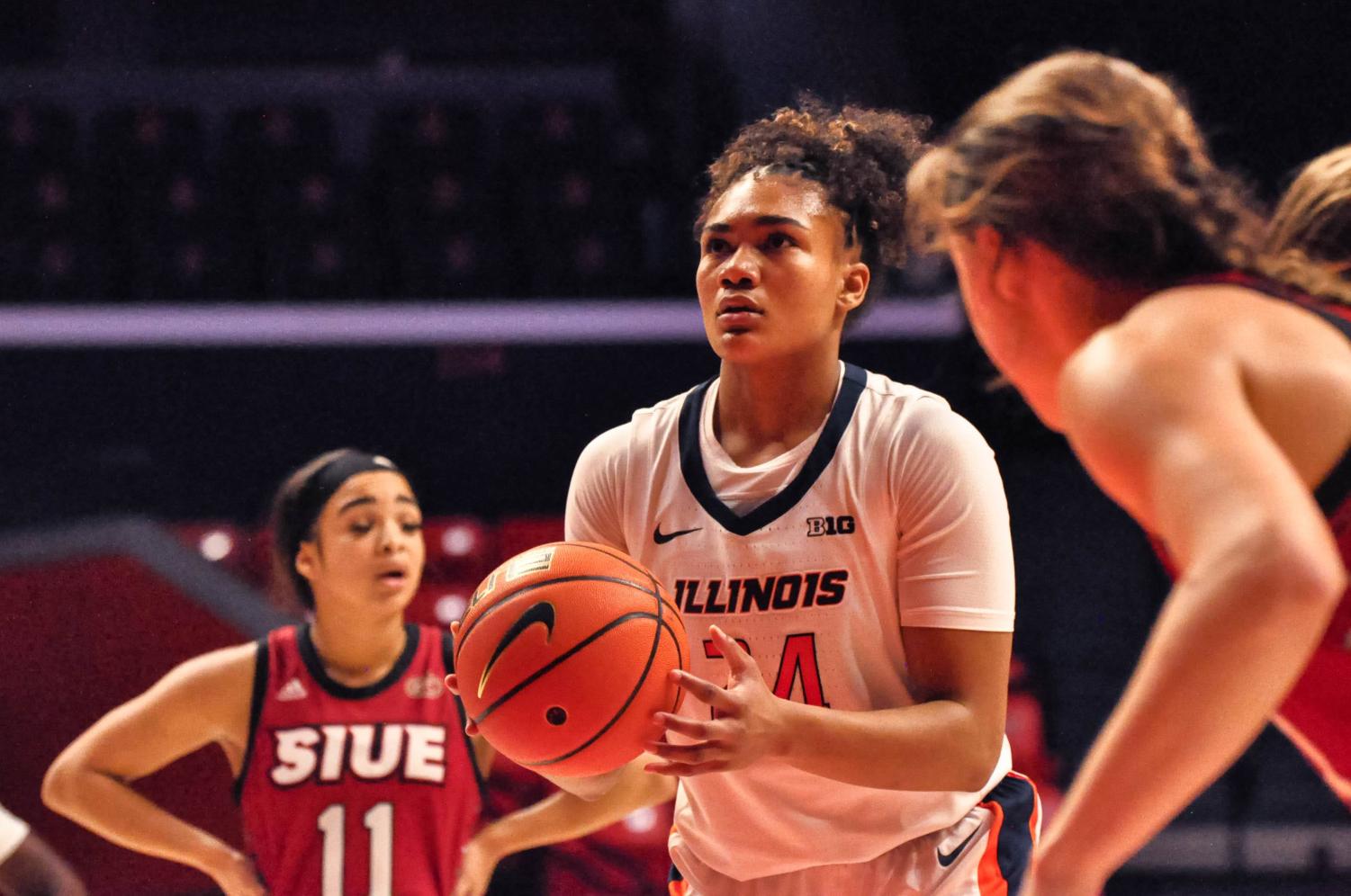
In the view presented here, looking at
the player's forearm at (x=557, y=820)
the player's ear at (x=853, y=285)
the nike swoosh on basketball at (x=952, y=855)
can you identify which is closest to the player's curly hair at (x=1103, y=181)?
the player's ear at (x=853, y=285)

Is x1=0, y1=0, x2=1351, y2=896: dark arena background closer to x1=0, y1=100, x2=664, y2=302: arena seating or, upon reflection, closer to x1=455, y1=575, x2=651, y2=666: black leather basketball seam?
x1=0, y1=100, x2=664, y2=302: arena seating

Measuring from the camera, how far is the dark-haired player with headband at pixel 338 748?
3.42 m

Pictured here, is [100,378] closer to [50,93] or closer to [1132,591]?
[50,93]

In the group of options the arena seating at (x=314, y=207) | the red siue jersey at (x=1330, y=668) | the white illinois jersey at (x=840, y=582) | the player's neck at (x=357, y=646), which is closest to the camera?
the red siue jersey at (x=1330, y=668)

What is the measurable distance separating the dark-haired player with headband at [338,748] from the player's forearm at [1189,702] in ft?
8.02

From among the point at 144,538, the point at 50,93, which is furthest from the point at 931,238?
the point at 50,93

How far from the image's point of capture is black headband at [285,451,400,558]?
147 inches

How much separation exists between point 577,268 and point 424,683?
3911mm

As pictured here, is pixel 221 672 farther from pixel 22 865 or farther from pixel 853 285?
pixel 853 285

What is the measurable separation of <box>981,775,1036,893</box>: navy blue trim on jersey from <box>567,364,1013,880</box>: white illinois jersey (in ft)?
0.14

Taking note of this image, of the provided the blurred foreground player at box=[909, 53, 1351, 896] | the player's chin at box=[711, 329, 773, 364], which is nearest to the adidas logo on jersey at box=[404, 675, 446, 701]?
the player's chin at box=[711, 329, 773, 364]

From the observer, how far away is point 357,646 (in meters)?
3.66

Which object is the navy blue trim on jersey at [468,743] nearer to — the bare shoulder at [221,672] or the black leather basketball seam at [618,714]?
the bare shoulder at [221,672]

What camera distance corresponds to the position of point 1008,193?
1.44 metres
